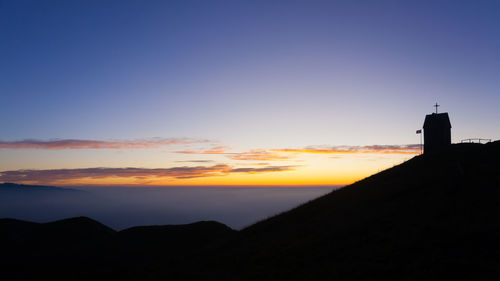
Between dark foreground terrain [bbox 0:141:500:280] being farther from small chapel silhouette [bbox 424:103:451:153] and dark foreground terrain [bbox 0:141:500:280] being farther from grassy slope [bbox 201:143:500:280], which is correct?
small chapel silhouette [bbox 424:103:451:153]

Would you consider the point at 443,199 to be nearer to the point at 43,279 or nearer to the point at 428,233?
the point at 428,233

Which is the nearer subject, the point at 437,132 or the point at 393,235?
the point at 393,235

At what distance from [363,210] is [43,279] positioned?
3478cm

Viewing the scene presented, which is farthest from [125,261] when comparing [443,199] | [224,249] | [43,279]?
[443,199]

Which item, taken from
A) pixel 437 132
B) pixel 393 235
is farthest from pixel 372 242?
pixel 437 132

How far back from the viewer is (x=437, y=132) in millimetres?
41812

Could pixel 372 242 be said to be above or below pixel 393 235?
below

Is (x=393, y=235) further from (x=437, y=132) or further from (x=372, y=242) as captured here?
(x=437, y=132)

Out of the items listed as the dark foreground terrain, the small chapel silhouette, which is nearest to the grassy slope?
the dark foreground terrain

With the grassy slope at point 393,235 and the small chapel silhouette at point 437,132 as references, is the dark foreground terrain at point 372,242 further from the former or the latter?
the small chapel silhouette at point 437,132

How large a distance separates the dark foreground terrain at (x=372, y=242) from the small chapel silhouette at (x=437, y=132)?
5.20 metres

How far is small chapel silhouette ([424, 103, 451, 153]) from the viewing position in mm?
41500

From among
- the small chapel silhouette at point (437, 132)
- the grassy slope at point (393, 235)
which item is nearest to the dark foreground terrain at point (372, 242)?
the grassy slope at point (393, 235)

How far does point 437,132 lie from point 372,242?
33500 mm
